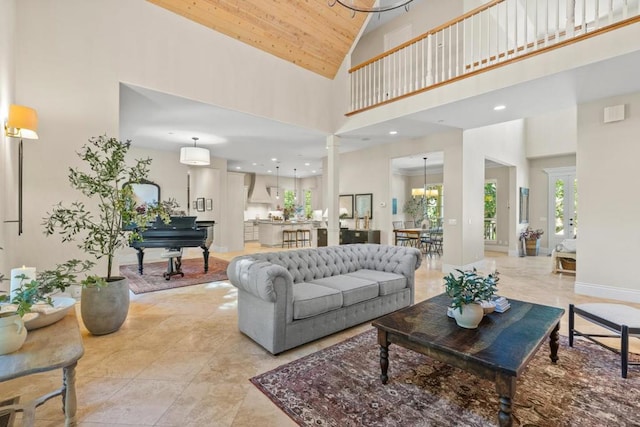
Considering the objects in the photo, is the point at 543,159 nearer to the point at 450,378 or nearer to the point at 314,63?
the point at 314,63

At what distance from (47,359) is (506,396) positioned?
237cm

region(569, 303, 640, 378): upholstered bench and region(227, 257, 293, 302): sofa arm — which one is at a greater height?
region(227, 257, 293, 302): sofa arm

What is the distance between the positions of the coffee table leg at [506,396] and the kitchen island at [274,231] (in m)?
8.82

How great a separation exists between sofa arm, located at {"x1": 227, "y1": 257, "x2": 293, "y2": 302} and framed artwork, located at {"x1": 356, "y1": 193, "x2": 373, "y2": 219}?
17.5 feet

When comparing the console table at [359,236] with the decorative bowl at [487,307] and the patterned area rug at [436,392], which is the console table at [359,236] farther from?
the decorative bowl at [487,307]

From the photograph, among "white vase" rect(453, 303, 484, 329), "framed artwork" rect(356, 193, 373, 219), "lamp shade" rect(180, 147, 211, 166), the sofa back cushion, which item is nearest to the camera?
"white vase" rect(453, 303, 484, 329)

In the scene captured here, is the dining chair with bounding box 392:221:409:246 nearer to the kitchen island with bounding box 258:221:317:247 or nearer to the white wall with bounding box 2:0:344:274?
the kitchen island with bounding box 258:221:317:247

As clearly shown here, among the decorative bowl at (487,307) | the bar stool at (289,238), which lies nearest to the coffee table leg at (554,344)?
the decorative bowl at (487,307)

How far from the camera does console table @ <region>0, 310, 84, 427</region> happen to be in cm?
141

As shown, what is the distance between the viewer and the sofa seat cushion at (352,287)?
121 inches

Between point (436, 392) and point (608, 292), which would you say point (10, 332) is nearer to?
point (436, 392)

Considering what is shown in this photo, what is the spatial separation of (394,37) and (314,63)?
2.60 meters

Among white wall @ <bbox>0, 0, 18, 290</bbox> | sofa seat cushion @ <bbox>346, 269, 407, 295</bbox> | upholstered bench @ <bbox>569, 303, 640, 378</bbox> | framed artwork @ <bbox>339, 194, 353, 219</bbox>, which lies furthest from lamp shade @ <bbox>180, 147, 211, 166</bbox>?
upholstered bench @ <bbox>569, 303, 640, 378</bbox>

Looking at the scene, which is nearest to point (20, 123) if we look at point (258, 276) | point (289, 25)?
→ point (258, 276)
